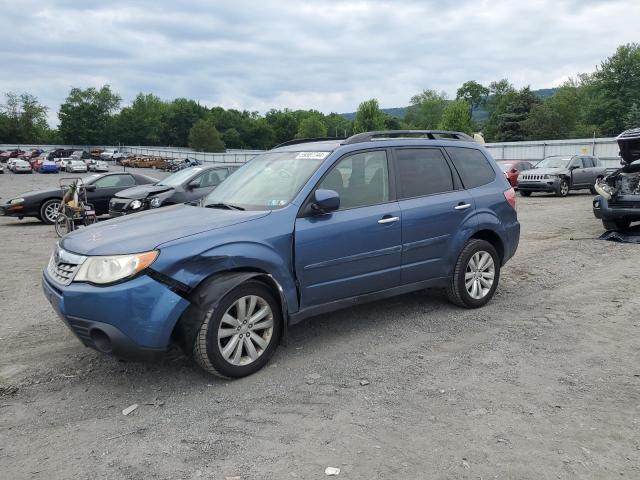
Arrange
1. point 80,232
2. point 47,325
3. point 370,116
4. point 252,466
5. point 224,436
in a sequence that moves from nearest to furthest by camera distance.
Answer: point 252,466 < point 224,436 < point 80,232 < point 47,325 < point 370,116

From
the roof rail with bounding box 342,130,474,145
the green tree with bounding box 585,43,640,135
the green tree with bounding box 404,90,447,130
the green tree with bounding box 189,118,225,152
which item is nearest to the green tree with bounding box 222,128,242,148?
the green tree with bounding box 189,118,225,152

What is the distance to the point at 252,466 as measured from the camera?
2938 millimetres

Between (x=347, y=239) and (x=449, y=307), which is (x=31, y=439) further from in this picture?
(x=449, y=307)

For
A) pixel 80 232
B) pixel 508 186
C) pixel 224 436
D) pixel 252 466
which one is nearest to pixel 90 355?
pixel 80 232

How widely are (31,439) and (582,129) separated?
8741cm

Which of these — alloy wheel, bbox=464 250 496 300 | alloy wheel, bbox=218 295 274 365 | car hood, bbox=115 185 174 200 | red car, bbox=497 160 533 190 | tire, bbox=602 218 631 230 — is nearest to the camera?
alloy wheel, bbox=218 295 274 365

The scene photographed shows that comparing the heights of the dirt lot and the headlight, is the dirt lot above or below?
below

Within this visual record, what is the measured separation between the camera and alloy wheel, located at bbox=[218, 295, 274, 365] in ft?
12.8

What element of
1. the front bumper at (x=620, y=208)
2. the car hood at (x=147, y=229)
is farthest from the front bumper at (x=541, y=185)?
the car hood at (x=147, y=229)

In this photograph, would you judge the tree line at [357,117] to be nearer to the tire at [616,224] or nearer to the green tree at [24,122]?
the green tree at [24,122]

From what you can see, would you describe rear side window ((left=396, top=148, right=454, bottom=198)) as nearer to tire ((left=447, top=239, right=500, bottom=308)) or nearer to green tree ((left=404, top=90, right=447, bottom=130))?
tire ((left=447, top=239, right=500, bottom=308))

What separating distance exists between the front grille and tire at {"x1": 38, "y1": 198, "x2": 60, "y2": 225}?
1132cm

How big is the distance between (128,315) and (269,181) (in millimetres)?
1824

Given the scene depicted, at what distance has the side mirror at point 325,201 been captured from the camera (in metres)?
4.30
